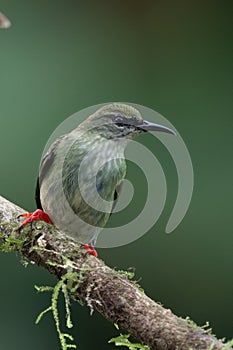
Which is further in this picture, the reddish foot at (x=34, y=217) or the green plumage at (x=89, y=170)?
the green plumage at (x=89, y=170)

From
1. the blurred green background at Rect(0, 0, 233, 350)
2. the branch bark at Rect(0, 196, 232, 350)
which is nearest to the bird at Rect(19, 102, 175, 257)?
the branch bark at Rect(0, 196, 232, 350)

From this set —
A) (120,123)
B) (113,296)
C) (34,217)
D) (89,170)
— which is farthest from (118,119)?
(113,296)

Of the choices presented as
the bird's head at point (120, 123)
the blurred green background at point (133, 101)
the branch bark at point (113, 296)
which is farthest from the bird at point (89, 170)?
the blurred green background at point (133, 101)

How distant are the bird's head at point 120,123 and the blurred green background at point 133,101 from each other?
152 cm

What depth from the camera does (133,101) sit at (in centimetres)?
573

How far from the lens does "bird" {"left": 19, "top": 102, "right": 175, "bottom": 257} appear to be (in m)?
3.60

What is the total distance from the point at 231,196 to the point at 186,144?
1.70 ft

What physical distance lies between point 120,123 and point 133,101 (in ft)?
6.89

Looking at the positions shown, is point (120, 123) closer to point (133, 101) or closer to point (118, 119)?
point (118, 119)

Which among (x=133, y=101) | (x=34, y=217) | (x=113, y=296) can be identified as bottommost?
(x=113, y=296)

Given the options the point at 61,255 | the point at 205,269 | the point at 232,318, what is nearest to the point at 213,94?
the point at 205,269

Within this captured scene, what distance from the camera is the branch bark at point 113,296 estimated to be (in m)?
2.57

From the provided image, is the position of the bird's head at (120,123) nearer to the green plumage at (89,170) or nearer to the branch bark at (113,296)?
the green plumage at (89,170)

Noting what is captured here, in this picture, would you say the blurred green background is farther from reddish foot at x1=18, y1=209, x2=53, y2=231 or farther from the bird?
reddish foot at x1=18, y1=209, x2=53, y2=231
